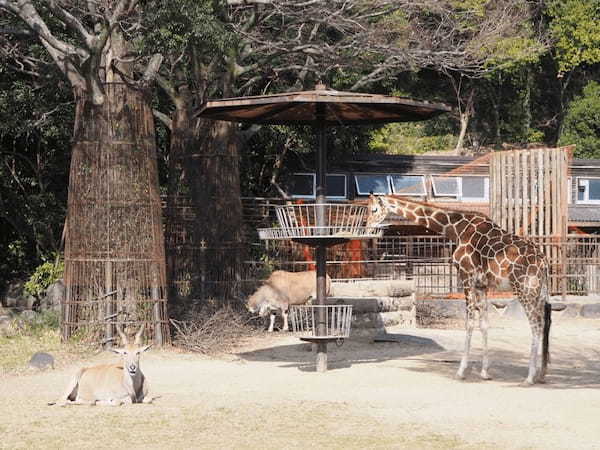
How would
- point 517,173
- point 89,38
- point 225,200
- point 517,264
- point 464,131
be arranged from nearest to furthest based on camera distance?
1. point 517,264
2. point 89,38
3. point 225,200
4. point 517,173
5. point 464,131

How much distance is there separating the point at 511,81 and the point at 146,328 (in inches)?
1323

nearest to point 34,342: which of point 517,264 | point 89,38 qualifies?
point 89,38

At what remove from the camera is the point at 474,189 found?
34.9 metres

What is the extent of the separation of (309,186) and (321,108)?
16.8 m

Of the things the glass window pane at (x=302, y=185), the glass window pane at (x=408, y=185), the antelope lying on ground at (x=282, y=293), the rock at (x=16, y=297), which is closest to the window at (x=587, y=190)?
the glass window pane at (x=408, y=185)

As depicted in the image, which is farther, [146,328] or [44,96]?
[44,96]

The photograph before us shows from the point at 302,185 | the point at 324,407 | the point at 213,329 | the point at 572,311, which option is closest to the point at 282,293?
the point at 213,329

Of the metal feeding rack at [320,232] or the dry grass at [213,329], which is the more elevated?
the metal feeding rack at [320,232]

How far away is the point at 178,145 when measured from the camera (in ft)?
72.9

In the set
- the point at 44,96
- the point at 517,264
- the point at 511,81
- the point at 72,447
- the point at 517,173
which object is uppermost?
the point at 511,81

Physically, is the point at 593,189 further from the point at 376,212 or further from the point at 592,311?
the point at 376,212

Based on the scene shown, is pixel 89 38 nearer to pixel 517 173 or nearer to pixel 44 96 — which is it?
pixel 44 96

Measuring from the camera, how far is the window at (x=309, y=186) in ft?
105

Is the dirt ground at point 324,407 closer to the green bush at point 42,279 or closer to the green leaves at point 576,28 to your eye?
the green bush at point 42,279
